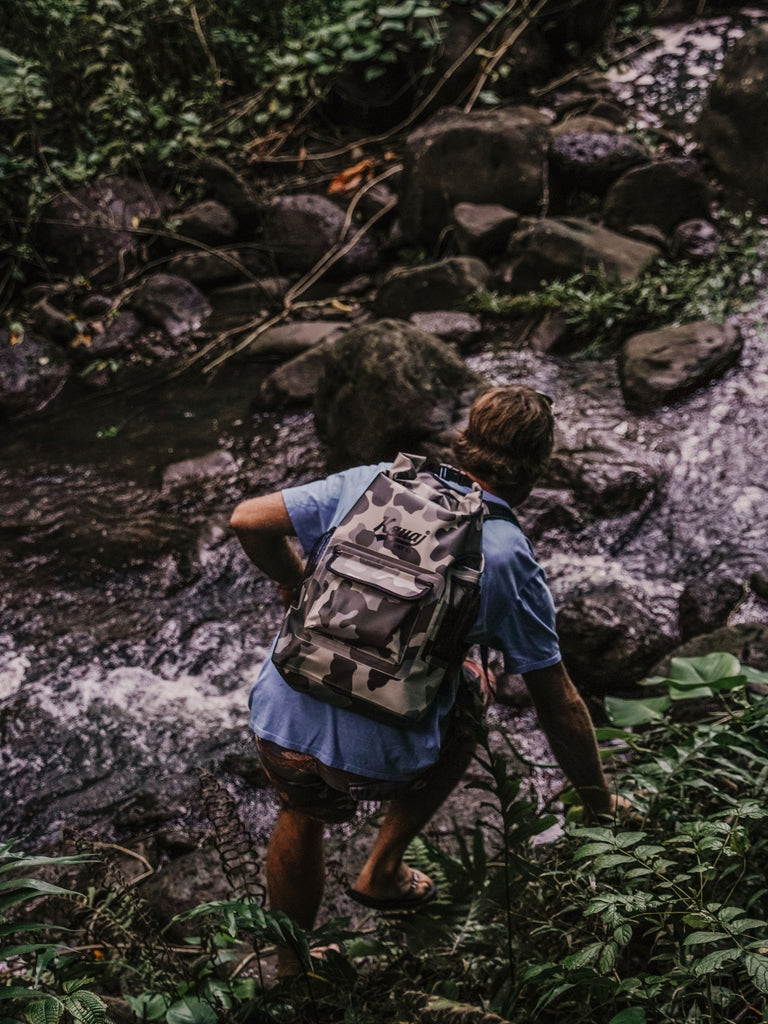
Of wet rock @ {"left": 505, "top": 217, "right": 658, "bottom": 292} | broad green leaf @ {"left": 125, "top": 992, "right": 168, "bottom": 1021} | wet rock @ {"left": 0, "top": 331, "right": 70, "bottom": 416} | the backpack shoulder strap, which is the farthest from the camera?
wet rock @ {"left": 0, "top": 331, "right": 70, "bottom": 416}

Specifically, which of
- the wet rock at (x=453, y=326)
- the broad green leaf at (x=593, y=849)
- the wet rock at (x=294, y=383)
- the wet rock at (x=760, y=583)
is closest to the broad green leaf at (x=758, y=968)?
the broad green leaf at (x=593, y=849)

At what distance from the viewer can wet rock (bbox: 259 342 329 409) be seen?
6.57 m

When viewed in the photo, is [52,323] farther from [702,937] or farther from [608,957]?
[702,937]

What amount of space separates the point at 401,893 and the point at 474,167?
24.5ft

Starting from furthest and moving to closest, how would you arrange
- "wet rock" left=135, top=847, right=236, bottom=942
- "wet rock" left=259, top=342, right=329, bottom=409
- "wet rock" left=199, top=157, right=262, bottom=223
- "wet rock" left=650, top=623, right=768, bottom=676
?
"wet rock" left=199, top=157, right=262, bottom=223 < "wet rock" left=259, top=342, right=329, bottom=409 < "wet rock" left=650, top=623, right=768, bottom=676 < "wet rock" left=135, top=847, right=236, bottom=942

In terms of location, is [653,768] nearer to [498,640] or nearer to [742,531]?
[498,640]

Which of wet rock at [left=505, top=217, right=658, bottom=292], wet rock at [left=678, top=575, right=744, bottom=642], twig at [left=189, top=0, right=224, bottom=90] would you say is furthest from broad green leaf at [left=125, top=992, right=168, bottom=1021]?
twig at [left=189, top=0, right=224, bottom=90]

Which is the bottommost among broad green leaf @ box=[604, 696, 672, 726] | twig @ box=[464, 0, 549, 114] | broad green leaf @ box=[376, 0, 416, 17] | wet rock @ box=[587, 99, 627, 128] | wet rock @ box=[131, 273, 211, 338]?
wet rock @ box=[131, 273, 211, 338]

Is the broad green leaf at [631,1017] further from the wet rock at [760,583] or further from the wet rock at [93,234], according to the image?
the wet rock at [93,234]

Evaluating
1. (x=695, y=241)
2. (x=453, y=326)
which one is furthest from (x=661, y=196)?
(x=453, y=326)

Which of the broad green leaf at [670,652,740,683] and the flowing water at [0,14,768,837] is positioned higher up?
the broad green leaf at [670,652,740,683]

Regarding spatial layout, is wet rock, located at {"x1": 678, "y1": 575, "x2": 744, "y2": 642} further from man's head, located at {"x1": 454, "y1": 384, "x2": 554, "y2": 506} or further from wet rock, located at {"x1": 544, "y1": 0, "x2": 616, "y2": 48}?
wet rock, located at {"x1": 544, "y1": 0, "x2": 616, "y2": 48}

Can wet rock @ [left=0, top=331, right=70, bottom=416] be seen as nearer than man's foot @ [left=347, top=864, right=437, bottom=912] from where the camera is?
No

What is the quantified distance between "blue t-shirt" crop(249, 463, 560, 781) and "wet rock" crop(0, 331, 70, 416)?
649cm
